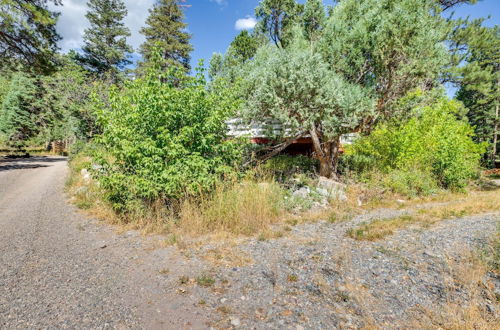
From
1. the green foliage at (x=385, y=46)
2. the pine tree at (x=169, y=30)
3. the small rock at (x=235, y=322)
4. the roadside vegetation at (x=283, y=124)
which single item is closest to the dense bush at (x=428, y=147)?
the roadside vegetation at (x=283, y=124)

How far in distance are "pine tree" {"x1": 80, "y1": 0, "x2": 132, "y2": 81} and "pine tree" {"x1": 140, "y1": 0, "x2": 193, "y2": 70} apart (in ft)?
11.9

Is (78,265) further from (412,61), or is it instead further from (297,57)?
(412,61)

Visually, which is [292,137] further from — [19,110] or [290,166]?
[19,110]

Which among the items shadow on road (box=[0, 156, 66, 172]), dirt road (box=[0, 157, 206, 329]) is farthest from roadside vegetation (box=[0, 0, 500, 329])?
shadow on road (box=[0, 156, 66, 172])

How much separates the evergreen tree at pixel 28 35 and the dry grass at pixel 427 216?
46.4 ft

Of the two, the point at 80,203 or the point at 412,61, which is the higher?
the point at 412,61

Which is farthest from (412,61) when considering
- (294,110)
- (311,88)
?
(294,110)

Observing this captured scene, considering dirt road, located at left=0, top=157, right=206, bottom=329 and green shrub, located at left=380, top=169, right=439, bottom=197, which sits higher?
green shrub, located at left=380, top=169, right=439, bottom=197

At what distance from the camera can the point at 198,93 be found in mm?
5121

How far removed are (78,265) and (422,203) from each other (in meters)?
8.79

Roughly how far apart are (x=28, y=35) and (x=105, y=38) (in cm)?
1913

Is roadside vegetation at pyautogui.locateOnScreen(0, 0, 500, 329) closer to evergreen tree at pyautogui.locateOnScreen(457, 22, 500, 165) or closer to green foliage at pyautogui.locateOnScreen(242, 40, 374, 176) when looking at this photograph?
green foliage at pyautogui.locateOnScreen(242, 40, 374, 176)

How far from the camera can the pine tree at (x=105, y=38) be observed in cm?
2606

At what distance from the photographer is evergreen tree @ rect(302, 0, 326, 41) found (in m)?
8.58
